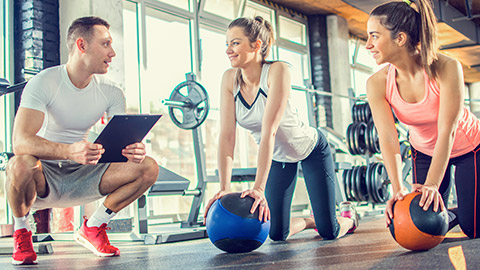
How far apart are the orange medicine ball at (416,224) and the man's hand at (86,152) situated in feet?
3.95

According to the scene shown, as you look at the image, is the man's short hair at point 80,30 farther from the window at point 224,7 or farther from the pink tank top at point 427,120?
the window at point 224,7

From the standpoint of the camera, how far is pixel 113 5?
4.88m

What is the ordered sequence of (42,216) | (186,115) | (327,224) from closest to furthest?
(327,224)
(186,115)
(42,216)

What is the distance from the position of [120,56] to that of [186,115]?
136 centimetres

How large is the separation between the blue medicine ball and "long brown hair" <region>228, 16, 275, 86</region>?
61 centimetres

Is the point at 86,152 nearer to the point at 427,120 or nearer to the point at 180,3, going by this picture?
the point at 427,120

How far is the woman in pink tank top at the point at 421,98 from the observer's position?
1.97m

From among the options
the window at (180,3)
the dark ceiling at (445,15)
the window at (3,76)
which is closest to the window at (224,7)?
the window at (180,3)

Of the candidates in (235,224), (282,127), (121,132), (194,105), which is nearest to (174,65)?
(194,105)

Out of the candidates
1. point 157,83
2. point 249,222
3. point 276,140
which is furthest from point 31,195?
point 157,83

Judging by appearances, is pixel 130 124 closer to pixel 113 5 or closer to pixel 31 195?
pixel 31 195

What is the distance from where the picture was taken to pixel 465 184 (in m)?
2.29

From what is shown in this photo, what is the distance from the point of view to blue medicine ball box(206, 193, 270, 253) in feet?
6.59

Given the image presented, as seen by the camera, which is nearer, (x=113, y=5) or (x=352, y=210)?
(x=352, y=210)
